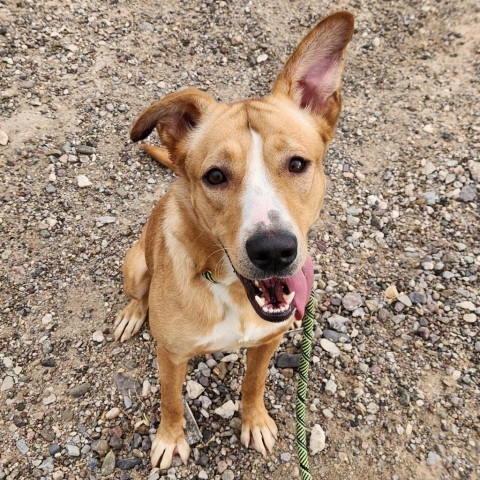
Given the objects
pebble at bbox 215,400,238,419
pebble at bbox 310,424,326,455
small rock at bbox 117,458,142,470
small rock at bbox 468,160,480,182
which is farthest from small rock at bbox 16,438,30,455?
small rock at bbox 468,160,480,182

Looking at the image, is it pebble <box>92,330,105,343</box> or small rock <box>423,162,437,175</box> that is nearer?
pebble <box>92,330,105,343</box>

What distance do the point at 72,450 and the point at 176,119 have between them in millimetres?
2633

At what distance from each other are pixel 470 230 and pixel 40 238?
4399 millimetres

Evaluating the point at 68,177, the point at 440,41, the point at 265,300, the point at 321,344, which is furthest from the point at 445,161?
the point at 68,177

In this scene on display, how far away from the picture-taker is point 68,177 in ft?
16.8

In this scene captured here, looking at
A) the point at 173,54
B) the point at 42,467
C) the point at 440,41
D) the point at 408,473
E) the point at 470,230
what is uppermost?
the point at 440,41

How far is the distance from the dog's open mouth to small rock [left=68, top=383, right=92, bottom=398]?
2.08 m

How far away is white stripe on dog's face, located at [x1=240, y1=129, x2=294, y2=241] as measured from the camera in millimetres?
2234

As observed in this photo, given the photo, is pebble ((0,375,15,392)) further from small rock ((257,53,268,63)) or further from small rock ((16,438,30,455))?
small rock ((257,53,268,63))

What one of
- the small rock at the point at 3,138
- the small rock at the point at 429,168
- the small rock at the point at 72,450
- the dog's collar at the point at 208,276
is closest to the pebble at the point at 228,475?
the small rock at the point at 72,450

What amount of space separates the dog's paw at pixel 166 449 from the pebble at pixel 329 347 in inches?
55.7

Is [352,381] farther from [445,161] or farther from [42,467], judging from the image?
[445,161]

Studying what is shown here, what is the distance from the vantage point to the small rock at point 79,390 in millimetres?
3865

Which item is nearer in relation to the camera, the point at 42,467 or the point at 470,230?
the point at 42,467
